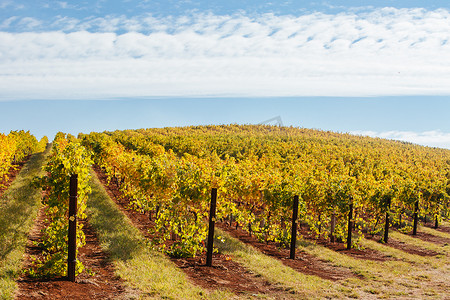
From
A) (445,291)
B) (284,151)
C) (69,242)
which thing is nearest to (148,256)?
(69,242)

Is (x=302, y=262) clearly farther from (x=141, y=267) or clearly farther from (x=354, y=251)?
(x=141, y=267)

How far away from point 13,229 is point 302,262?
51.8 ft

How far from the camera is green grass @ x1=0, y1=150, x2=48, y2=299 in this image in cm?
978

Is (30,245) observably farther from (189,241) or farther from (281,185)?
(281,185)

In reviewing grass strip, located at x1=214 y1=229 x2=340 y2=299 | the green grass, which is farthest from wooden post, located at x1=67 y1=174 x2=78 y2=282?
grass strip, located at x1=214 y1=229 x2=340 y2=299

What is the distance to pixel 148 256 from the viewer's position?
14289 mm

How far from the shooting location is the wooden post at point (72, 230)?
409 inches

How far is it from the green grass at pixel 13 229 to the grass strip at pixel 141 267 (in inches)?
132

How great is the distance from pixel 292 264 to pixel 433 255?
554 inches

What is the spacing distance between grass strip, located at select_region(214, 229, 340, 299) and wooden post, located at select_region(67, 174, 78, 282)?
245 inches

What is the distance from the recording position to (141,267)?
41.2 feet

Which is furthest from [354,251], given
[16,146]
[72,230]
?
[16,146]

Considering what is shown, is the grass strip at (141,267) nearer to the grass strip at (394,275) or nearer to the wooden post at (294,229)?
the grass strip at (394,275)

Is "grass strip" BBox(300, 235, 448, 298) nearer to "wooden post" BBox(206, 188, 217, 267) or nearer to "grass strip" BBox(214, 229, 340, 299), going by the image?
"grass strip" BBox(214, 229, 340, 299)
